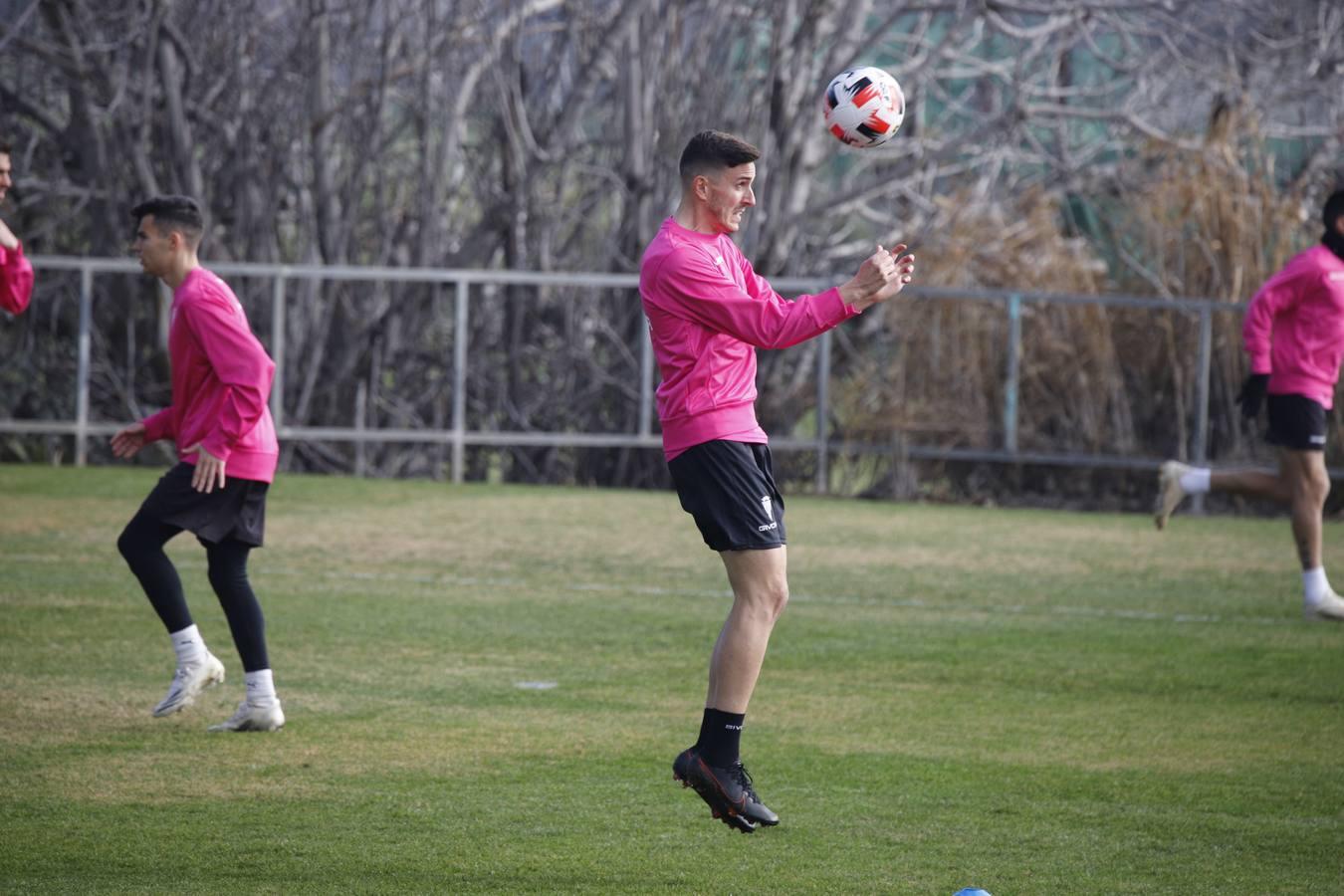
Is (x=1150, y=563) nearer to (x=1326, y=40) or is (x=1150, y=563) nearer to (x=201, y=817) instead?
(x=201, y=817)

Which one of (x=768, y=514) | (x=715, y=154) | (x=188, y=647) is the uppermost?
(x=715, y=154)

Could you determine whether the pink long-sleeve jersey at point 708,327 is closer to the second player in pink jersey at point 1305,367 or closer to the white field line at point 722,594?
the white field line at point 722,594

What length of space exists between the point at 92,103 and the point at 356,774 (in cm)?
1484

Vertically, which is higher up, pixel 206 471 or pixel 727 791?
pixel 206 471

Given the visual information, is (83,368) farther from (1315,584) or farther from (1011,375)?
(1315,584)

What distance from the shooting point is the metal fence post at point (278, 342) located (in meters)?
18.0

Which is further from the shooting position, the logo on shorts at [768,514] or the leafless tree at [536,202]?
the leafless tree at [536,202]

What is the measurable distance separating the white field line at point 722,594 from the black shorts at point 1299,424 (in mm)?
1043

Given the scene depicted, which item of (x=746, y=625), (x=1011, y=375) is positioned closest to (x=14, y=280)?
(x=746, y=625)

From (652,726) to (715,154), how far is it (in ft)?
8.88

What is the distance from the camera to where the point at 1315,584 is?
1072cm

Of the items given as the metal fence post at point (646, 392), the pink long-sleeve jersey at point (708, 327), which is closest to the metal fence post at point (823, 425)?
the metal fence post at point (646, 392)

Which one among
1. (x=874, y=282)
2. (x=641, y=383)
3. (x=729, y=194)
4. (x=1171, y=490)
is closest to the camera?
(x=874, y=282)

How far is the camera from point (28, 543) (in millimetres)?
12625
